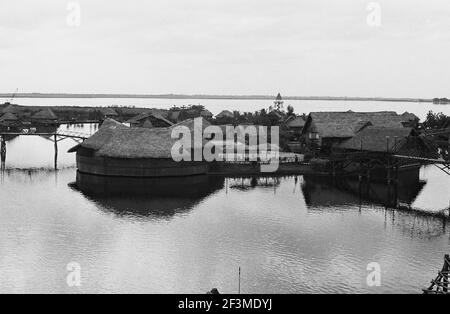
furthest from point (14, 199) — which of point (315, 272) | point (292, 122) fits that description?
point (292, 122)

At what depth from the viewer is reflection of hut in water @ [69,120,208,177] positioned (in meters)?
49.1

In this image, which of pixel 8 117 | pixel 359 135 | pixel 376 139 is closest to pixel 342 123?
pixel 359 135

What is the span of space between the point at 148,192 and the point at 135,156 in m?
5.85

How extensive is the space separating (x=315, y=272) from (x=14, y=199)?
83.1 ft

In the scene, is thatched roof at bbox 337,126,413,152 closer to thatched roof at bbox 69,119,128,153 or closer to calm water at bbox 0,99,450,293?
calm water at bbox 0,99,450,293

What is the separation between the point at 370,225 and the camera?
33.8 metres

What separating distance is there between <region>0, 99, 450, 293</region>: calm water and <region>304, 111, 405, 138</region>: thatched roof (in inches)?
581

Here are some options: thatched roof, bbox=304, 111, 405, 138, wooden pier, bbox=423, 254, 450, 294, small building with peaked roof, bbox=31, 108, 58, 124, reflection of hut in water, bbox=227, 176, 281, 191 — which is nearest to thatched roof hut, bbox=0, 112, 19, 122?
small building with peaked roof, bbox=31, 108, 58, 124

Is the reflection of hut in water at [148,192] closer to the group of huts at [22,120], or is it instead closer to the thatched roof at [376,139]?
the thatched roof at [376,139]

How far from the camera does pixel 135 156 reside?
48.7 metres

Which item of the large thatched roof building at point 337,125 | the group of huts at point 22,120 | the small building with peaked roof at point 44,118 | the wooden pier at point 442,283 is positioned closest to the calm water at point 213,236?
the wooden pier at point 442,283

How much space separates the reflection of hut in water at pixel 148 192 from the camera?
37781mm

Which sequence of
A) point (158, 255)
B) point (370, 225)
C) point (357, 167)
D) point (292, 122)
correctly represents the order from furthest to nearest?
point (292, 122), point (357, 167), point (370, 225), point (158, 255)

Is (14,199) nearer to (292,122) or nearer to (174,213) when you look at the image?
(174,213)
